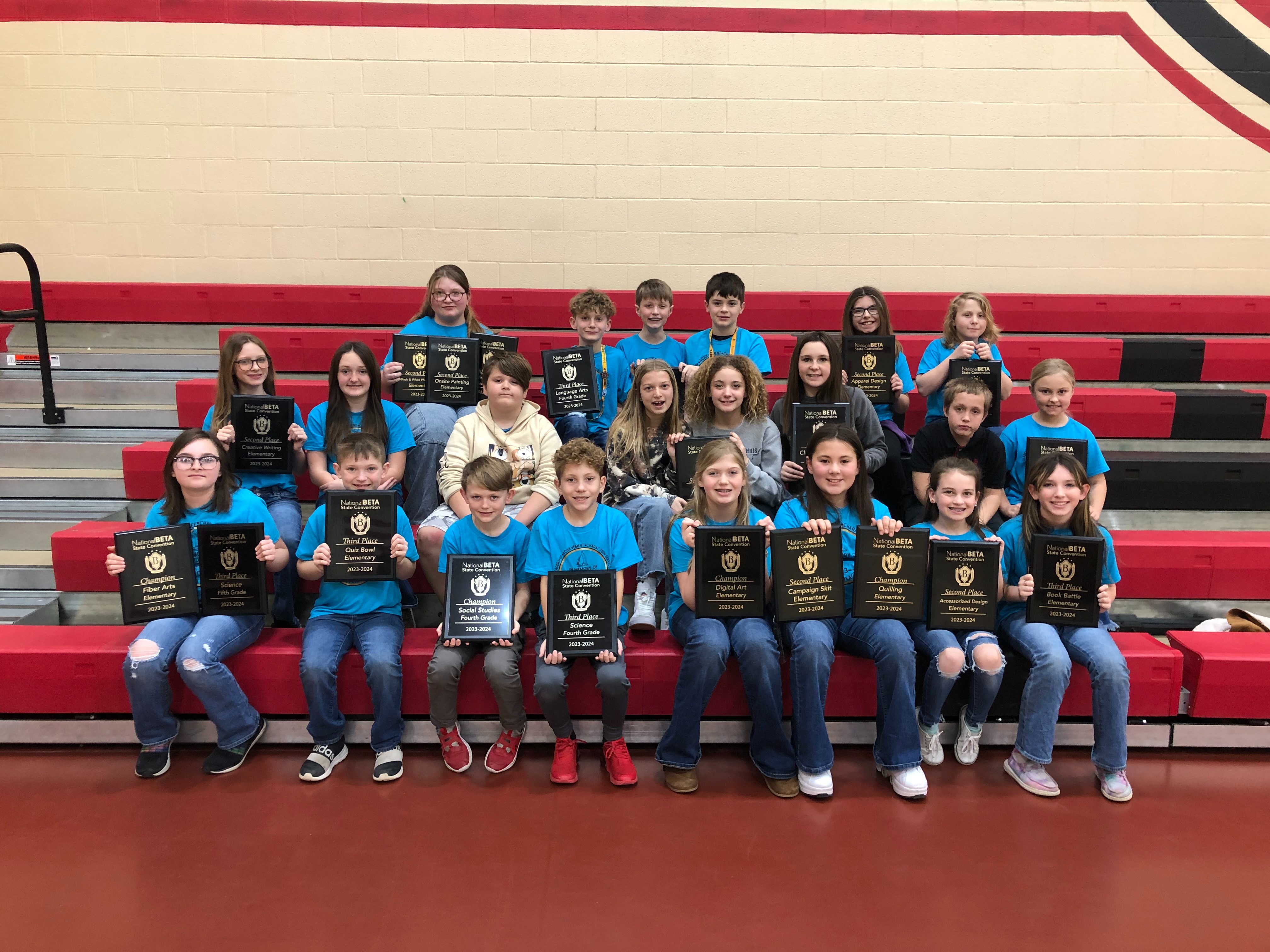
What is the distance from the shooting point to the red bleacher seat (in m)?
A: 2.84

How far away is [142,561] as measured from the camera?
274 centimetres

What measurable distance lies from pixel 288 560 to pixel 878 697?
2063mm

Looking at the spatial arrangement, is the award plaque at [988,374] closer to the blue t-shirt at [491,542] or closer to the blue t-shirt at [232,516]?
the blue t-shirt at [491,542]

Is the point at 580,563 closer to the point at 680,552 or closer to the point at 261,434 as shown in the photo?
the point at 680,552

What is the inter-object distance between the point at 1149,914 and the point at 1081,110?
477 cm

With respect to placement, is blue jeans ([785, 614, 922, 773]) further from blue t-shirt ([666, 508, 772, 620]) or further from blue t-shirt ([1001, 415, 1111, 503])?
blue t-shirt ([1001, 415, 1111, 503])

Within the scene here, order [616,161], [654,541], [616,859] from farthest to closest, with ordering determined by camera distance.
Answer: [616,161], [654,541], [616,859]

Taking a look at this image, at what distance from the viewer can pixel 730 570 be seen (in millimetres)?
2703

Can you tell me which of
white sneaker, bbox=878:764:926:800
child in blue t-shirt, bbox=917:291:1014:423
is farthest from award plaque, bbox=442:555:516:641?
child in blue t-shirt, bbox=917:291:1014:423

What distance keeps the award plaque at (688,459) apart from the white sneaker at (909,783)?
44.9 inches

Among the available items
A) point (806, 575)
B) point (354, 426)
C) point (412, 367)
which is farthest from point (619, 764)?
point (412, 367)

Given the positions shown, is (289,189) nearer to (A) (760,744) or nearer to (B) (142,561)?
(B) (142,561)

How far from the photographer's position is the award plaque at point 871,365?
3.87 metres

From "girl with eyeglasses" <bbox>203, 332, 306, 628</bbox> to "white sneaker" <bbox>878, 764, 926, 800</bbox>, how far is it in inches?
86.5
